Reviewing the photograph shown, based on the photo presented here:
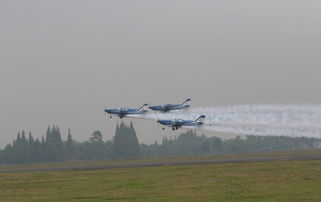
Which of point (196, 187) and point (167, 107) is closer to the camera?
point (196, 187)

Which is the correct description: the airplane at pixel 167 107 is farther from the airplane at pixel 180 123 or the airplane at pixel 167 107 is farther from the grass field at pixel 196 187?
the grass field at pixel 196 187

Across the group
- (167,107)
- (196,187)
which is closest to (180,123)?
(167,107)

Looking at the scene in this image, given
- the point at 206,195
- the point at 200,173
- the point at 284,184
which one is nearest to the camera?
the point at 206,195

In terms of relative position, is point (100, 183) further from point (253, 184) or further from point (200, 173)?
point (253, 184)

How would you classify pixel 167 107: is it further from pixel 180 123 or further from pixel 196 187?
pixel 196 187

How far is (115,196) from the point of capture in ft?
220

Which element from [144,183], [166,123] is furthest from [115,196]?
[166,123]

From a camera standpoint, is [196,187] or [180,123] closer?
[196,187]

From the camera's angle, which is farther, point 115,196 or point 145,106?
point 145,106

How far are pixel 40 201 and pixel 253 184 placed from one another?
2885 centimetres

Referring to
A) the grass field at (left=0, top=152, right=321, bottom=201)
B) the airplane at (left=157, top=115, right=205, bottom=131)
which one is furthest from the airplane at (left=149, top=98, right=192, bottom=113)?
the grass field at (left=0, top=152, right=321, bottom=201)

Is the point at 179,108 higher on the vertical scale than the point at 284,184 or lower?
higher

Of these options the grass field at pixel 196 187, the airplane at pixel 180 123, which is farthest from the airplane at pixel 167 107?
the grass field at pixel 196 187

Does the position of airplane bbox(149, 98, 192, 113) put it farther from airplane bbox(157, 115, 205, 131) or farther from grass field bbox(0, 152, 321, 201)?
grass field bbox(0, 152, 321, 201)
